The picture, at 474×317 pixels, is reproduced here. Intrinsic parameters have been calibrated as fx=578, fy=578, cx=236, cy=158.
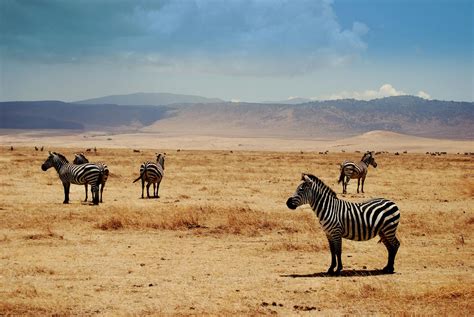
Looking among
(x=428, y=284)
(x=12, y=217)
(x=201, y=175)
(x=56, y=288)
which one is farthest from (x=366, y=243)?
(x=201, y=175)

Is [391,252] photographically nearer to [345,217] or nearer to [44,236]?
[345,217]

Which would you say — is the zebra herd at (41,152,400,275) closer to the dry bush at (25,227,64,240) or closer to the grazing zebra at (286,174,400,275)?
the grazing zebra at (286,174,400,275)

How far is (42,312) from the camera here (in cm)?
930

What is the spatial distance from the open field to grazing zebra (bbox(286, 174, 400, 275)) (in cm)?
73

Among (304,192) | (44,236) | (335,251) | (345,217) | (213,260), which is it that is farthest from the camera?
(44,236)

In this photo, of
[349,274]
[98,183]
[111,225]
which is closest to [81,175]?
[98,183]

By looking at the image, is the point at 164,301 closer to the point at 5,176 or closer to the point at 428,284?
the point at 428,284

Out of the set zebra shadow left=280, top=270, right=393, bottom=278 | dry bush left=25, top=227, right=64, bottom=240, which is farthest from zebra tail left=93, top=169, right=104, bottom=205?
zebra shadow left=280, top=270, right=393, bottom=278

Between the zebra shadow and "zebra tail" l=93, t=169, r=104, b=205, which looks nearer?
the zebra shadow

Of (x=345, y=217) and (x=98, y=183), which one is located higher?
(x=345, y=217)

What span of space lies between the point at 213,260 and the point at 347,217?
134 inches

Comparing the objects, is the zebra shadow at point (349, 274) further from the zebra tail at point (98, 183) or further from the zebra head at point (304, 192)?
the zebra tail at point (98, 183)

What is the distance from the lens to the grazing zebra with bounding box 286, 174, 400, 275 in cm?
1191

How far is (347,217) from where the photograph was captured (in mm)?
12008
